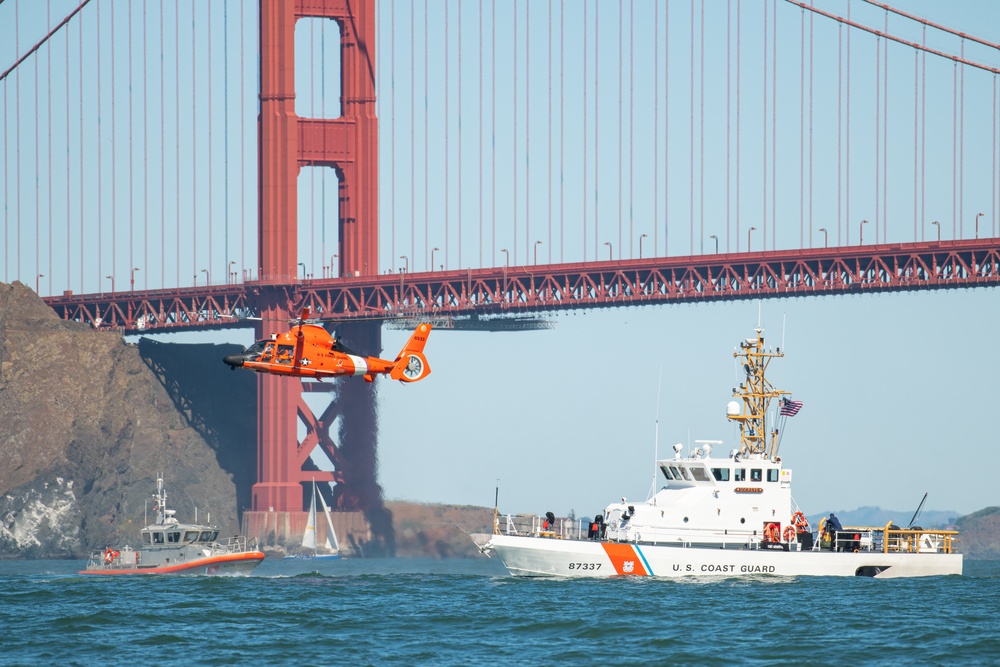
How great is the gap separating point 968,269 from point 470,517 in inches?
1674

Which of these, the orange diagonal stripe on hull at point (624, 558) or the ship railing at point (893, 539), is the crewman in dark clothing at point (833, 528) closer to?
the ship railing at point (893, 539)

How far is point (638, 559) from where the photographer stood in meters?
53.0

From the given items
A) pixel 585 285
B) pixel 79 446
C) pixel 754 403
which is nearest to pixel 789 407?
pixel 754 403

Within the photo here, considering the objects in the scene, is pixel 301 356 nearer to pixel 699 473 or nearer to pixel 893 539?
pixel 699 473

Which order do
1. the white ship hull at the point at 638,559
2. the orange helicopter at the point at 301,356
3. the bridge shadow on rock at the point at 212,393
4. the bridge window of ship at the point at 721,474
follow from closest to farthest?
the white ship hull at the point at 638,559, the bridge window of ship at the point at 721,474, the orange helicopter at the point at 301,356, the bridge shadow on rock at the point at 212,393

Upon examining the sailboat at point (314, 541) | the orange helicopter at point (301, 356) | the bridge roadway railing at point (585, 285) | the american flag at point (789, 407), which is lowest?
the sailboat at point (314, 541)

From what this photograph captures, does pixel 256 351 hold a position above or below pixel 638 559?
above

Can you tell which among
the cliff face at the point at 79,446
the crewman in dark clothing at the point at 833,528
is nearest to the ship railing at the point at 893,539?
the crewman in dark clothing at the point at 833,528

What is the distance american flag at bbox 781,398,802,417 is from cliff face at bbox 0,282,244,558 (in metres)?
63.0

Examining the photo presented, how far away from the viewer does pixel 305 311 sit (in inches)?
2110

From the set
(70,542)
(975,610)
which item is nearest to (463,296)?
(70,542)

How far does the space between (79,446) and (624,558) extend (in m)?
67.6

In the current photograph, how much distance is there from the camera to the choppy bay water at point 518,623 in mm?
38000

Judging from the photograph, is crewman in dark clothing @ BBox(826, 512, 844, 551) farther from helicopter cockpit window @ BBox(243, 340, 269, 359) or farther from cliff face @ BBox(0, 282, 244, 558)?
cliff face @ BBox(0, 282, 244, 558)
